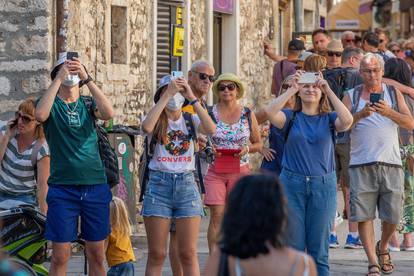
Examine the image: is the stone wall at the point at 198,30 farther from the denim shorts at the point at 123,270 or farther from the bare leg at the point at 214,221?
the denim shorts at the point at 123,270

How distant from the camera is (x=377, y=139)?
36.2ft

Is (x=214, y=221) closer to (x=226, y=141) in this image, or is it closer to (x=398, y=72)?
(x=226, y=141)

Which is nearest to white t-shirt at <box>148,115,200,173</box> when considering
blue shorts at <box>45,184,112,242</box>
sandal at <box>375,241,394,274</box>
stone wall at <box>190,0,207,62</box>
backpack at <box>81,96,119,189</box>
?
backpack at <box>81,96,119,189</box>

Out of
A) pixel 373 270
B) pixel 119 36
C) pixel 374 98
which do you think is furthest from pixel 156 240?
pixel 119 36

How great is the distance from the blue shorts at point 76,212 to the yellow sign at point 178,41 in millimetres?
7320

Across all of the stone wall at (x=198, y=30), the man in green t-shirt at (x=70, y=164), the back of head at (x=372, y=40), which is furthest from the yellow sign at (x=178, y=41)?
the man in green t-shirt at (x=70, y=164)

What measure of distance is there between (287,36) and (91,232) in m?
15.9

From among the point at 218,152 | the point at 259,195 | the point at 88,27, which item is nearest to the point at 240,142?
the point at 218,152

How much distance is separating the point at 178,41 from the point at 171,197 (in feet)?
24.0

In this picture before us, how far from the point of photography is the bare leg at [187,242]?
370 inches

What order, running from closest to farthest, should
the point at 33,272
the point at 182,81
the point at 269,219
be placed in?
the point at 269,219 → the point at 33,272 → the point at 182,81

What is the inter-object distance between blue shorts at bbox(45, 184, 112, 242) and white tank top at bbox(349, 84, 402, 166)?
2606 millimetres

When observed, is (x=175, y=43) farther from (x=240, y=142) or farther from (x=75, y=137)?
(x=75, y=137)

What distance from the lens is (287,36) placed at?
2472 centimetres
